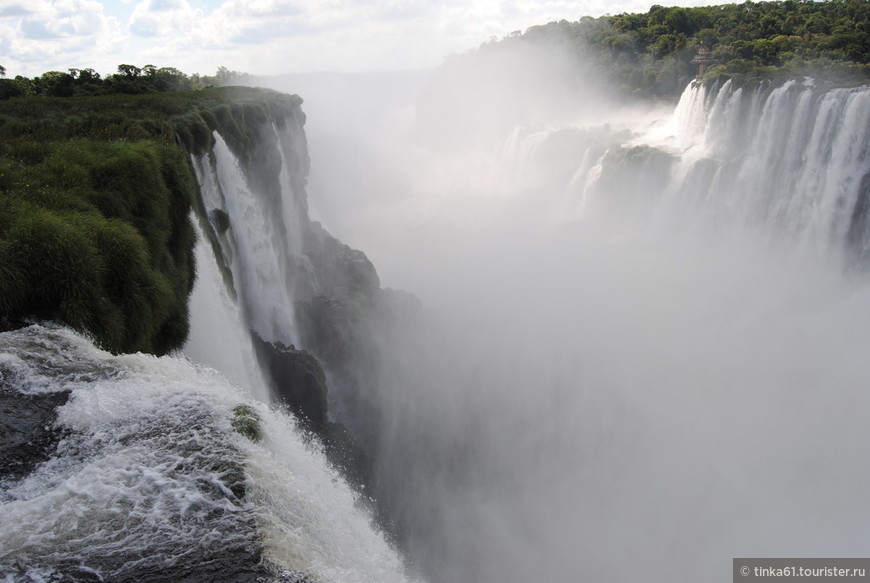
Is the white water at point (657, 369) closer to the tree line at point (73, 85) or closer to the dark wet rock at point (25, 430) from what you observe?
the dark wet rock at point (25, 430)

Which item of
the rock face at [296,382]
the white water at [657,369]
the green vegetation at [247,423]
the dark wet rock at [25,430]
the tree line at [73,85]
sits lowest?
the white water at [657,369]

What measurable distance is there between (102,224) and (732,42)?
54480 millimetres

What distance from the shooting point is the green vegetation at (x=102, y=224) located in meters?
7.05

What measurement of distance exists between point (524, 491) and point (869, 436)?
33.8 feet

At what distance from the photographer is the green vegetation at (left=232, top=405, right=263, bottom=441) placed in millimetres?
5773

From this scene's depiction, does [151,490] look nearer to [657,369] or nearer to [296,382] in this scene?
[296,382]

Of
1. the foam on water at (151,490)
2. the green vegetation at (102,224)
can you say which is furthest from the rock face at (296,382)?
the foam on water at (151,490)

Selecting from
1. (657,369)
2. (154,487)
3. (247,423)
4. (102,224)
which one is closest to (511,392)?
(657,369)

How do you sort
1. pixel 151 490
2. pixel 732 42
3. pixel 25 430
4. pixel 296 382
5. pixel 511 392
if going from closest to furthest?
pixel 151 490 → pixel 25 430 → pixel 296 382 → pixel 511 392 → pixel 732 42

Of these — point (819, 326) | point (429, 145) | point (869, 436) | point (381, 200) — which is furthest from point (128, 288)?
point (429, 145)

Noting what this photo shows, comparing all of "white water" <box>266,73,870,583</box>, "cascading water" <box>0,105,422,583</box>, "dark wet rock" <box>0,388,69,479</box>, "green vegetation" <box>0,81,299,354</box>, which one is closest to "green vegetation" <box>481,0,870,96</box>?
"white water" <box>266,73,870,583</box>

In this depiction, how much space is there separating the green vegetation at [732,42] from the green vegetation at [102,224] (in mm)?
28586

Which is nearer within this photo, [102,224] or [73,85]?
[102,224]

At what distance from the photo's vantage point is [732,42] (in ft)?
163
